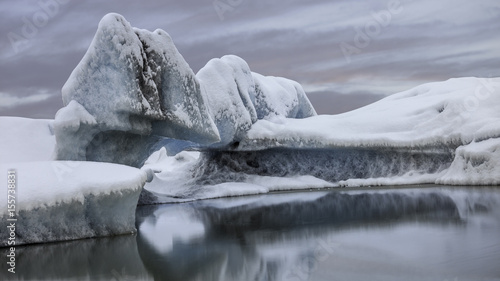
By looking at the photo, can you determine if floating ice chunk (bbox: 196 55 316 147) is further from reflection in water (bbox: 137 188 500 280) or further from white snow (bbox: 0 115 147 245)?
white snow (bbox: 0 115 147 245)

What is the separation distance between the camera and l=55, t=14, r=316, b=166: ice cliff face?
8.34m

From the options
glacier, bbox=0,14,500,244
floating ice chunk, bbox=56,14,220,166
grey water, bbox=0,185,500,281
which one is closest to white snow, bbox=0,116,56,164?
glacier, bbox=0,14,500,244

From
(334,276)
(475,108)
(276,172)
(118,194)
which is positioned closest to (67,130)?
(118,194)

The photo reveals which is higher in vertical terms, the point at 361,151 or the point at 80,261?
the point at 361,151

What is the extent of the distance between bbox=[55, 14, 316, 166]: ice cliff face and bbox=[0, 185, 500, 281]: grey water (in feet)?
5.21

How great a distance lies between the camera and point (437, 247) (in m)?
4.90

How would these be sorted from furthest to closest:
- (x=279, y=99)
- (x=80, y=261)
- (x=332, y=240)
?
(x=279, y=99) → (x=332, y=240) → (x=80, y=261)

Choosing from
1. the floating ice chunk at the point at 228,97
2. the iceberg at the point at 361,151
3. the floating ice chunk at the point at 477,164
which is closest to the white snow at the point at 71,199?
the iceberg at the point at 361,151

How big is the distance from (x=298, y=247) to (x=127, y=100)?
4284mm

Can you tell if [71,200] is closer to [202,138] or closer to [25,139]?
[202,138]

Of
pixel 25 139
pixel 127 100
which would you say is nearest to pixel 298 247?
pixel 127 100

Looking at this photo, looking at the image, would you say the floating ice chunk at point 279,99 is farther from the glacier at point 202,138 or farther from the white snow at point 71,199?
the white snow at point 71,199

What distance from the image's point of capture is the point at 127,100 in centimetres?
846

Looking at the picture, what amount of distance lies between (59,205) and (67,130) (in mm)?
2263
